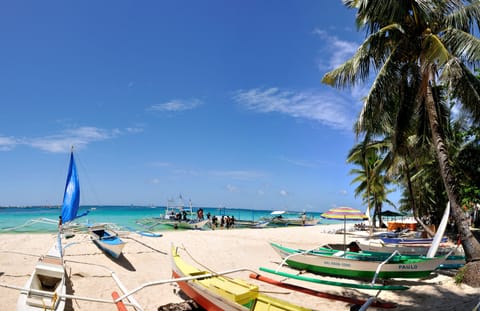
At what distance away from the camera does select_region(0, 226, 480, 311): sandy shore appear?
6.98 metres

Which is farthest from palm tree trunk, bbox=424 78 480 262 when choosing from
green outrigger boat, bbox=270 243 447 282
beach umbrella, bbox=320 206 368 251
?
beach umbrella, bbox=320 206 368 251

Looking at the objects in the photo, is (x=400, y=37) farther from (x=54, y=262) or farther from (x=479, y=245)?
(x=54, y=262)

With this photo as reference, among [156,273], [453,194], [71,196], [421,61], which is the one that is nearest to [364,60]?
[421,61]

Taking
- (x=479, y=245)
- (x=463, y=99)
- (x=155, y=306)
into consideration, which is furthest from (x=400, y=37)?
(x=155, y=306)

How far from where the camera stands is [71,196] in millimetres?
13875

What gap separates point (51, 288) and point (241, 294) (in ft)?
15.3

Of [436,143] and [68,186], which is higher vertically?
[436,143]

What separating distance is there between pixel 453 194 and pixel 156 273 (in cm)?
970

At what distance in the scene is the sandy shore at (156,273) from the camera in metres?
6.98

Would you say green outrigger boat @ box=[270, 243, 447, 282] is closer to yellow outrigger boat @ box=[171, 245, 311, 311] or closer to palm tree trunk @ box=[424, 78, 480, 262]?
palm tree trunk @ box=[424, 78, 480, 262]

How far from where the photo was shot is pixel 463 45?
8.12m

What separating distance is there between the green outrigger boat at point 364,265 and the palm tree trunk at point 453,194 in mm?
712

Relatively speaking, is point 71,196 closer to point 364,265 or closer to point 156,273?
point 156,273

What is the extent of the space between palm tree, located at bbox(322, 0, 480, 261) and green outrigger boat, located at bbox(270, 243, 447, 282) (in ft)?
3.97
